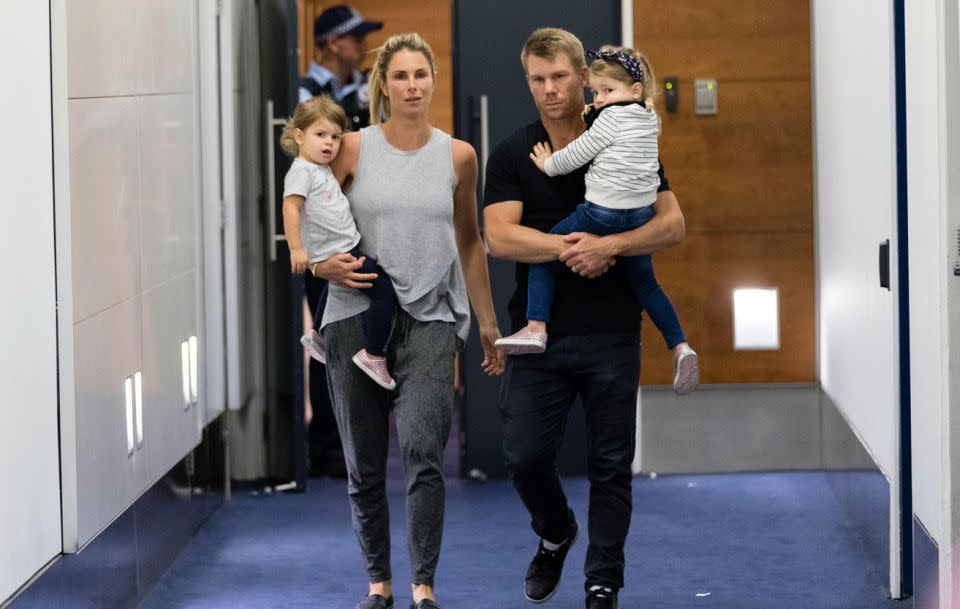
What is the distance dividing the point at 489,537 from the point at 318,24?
109 inches

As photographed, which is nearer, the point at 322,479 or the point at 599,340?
the point at 599,340

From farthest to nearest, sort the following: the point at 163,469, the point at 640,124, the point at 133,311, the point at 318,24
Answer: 1. the point at 318,24
2. the point at 163,469
3. the point at 133,311
4. the point at 640,124

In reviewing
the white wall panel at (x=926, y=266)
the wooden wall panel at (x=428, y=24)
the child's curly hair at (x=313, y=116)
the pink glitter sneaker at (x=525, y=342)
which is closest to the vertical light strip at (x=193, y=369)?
the child's curly hair at (x=313, y=116)

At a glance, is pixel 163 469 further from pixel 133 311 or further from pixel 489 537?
pixel 489 537

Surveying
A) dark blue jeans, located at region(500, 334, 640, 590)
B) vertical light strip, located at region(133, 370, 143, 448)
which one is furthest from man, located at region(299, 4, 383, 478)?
dark blue jeans, located at region(500, 334, 640, 590)

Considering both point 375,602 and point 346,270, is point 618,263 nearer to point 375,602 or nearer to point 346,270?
point 346,270

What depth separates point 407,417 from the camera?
365 cm

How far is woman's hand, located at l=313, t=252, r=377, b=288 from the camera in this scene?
359 centimetres

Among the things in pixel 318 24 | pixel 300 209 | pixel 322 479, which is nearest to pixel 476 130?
pixel 318 24

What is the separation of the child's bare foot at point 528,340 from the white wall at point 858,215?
3.47ft

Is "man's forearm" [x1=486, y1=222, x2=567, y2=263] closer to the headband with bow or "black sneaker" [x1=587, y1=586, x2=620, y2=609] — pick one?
the headband with bow

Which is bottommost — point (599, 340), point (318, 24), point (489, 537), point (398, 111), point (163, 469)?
point (489, 537)

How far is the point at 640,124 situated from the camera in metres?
3.50

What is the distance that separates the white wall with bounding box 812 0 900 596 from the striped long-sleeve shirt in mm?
842
